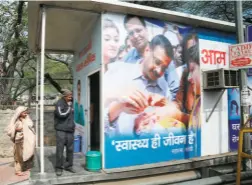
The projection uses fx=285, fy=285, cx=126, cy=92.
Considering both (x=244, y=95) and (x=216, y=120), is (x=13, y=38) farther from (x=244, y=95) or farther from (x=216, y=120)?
(x=244, y=95)

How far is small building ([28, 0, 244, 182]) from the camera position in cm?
553

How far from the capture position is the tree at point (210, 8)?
42.0ft

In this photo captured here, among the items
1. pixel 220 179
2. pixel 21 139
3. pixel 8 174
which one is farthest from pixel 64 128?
pixel 220 179

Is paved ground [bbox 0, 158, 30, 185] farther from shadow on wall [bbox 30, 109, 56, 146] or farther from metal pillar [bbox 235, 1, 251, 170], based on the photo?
metal pillar [bbox 235, 1, 251, 170]

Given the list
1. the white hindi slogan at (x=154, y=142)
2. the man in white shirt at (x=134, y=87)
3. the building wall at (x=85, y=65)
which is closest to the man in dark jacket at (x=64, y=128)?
the man in white shirt at (x=134, y=87)

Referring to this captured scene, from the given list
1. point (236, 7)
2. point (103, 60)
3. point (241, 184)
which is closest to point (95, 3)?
point (103, 60)

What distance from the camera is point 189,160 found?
6.19 meters

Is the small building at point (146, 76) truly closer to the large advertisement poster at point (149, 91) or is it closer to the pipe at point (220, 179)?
the large advertisement poster at point (149, 91)

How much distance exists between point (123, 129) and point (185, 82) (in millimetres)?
1874

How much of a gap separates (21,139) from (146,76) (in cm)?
342

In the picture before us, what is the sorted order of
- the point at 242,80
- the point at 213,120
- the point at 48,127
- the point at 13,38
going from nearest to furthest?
1. the point at 242,80
2. the point at 213,120
3. the point at 48,127
4. the point at 13,38

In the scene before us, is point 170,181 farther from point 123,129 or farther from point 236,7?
point 236,7

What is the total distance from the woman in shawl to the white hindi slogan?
7.89 feet

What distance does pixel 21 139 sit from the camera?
22.5 ft
